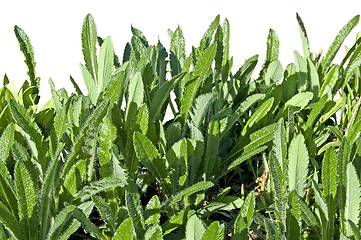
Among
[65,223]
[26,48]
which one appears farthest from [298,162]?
[26,48]

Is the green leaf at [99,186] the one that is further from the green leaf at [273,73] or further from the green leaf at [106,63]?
the green leaf at [273,73]

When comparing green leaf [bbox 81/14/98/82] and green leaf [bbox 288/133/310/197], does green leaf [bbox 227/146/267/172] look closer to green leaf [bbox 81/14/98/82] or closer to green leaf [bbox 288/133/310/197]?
green leaf [bbox 288/133/310/197]

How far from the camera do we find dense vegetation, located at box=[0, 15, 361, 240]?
1255 mm

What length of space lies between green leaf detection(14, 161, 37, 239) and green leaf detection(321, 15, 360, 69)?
1197 mm

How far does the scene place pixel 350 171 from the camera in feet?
4.06

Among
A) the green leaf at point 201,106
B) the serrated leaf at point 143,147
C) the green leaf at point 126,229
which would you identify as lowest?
the green leaf at point 126,229

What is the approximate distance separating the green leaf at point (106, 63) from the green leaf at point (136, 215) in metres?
0.52

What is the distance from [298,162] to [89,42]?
29.4 inches

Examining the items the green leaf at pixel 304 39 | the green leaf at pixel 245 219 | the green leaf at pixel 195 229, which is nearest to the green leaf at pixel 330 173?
the green leaf at pixel 245 219

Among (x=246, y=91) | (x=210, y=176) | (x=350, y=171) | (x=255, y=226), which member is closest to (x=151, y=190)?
(x=210, y=176)

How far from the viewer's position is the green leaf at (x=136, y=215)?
1.19 m

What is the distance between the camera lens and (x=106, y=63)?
5.36 ft

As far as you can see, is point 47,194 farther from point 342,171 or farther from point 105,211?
point 342,171

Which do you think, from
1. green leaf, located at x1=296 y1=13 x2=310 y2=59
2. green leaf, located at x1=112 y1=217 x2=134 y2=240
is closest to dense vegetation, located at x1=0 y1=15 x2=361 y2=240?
green leaf, located at x1=112 y1=217 x2=134 y2=240
